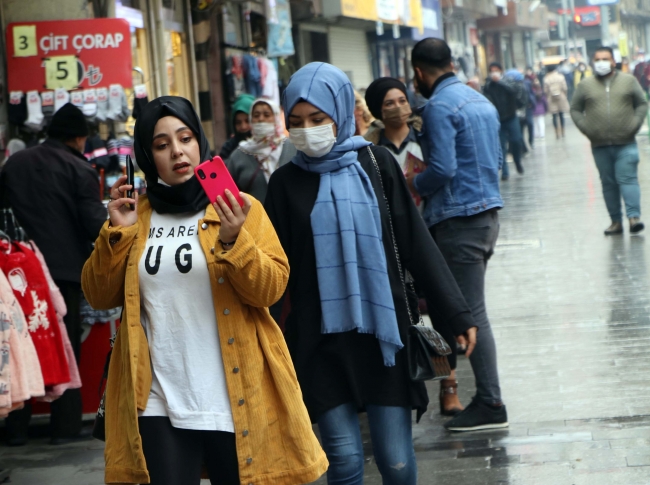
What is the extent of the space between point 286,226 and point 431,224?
1999mm

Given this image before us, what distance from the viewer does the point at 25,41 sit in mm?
8961

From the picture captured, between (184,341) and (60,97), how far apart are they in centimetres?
563

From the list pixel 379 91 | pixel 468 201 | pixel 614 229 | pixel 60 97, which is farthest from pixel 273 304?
pixel 614 229

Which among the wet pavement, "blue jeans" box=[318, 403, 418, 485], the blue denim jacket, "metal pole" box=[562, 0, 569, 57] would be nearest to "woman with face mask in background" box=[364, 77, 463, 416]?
the blue denim jacket

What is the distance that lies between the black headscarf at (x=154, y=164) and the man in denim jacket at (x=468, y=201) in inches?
97.4

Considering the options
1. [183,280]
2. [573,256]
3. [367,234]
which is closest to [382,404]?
[367,234]

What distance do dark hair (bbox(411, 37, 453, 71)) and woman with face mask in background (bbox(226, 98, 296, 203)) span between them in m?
1.33

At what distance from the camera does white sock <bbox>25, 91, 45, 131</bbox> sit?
880 centimetres

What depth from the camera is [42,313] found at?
638 cm

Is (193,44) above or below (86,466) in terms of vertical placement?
above

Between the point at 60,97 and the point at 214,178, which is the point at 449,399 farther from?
the point at 60,97

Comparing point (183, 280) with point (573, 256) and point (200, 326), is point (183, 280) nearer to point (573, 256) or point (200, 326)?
point (200, 326)

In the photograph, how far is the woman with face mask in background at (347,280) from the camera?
4.00m

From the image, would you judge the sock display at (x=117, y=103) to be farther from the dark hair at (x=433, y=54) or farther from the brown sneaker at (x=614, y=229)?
the brown sneaker at (x=614, y=229)
